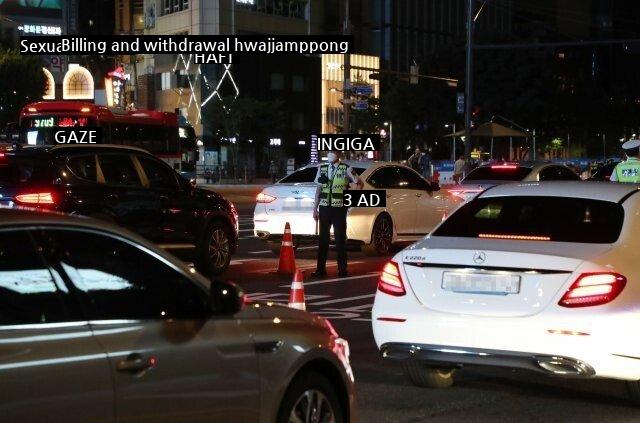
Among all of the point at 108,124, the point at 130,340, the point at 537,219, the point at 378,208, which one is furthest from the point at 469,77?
the point at 130,340

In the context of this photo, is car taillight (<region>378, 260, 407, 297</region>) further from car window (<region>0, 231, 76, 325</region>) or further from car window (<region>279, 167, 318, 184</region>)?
car window (<region>279, 167, 318, 184</region>)

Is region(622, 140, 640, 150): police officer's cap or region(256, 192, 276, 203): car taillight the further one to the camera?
region(256, 192, 276, 203): car taillight

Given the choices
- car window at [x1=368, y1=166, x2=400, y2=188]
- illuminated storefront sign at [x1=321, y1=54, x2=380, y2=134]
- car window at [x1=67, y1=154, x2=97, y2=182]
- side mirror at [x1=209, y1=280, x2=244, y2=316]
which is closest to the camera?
side mirror at [x1=209, y1=280, x2=244, y2=316]

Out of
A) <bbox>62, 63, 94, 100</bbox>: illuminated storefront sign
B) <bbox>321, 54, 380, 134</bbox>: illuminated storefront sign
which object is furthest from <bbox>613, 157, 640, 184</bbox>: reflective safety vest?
<bbox>321, 54, 380, 134</bbox>: illuminated storefront sign

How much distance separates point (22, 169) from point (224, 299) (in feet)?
31.5

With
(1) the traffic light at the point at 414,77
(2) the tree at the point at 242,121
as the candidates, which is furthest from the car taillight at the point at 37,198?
(2) the tree at the point at 242,121

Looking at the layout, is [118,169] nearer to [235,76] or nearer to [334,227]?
[334,227]

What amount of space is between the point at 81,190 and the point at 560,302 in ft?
27.3

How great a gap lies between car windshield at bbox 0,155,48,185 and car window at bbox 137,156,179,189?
1549 millimetres

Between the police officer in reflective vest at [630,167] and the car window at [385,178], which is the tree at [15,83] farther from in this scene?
the police officer in reflective vest at [630,167]

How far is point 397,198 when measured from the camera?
1916 centimetres

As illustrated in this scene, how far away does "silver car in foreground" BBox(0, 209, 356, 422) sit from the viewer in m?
4.10

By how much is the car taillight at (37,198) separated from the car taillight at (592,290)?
824cm

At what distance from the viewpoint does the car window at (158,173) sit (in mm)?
15180
